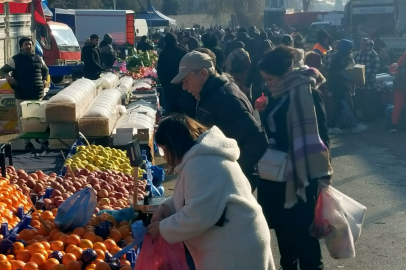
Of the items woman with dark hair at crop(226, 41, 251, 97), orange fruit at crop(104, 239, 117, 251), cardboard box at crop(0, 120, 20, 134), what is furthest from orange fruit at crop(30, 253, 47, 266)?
woman with dark hair at crop(226, 41, 251, 97)

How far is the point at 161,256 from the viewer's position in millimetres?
3479

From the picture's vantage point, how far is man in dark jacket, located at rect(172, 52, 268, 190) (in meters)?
4.93

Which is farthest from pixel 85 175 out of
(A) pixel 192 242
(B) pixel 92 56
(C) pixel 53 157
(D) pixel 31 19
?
(D) pixel 31 19

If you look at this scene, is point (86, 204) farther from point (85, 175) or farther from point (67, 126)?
point (67, 126)

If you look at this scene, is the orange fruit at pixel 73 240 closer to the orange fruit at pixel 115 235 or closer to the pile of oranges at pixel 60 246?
the pile of oranges at pixel 60 246

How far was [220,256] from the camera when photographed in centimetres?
324

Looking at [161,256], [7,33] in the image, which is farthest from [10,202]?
[7,33]

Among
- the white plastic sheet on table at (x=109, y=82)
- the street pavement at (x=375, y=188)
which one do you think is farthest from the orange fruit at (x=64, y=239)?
the white plastic sheet on table at (x=109, y=82)

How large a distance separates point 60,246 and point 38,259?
0.25 meters

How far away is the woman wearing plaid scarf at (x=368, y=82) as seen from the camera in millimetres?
13938

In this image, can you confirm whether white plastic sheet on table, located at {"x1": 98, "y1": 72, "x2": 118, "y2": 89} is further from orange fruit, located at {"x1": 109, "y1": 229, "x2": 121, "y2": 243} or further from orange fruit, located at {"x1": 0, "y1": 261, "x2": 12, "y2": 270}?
orange fruit, located at {"x1": 0, "y1": 261, "x2": 12, "y2": 270}

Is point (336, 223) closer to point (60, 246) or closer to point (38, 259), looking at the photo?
point (60, 246)

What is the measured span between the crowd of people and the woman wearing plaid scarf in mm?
6195

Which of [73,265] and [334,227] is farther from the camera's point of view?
[334,227]
